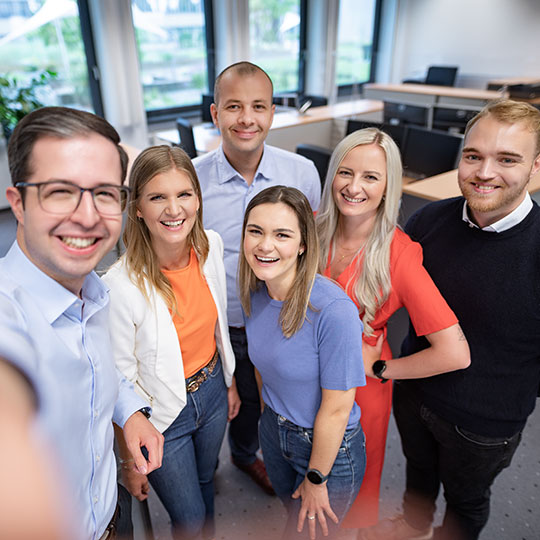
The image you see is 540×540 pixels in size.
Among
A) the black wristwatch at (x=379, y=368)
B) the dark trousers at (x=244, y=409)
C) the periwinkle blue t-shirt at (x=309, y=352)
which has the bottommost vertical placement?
the dark trousers at (x=244, y=409)

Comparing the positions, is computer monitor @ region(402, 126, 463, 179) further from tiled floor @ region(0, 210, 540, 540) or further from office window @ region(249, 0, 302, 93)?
office window @ region(249, 0, 302, 93)

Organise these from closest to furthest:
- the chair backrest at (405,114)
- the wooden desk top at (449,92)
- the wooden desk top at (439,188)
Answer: the wooden desk top at (439,188)
the chair backrest at (405,114)
the wooden desk top at (449,92)

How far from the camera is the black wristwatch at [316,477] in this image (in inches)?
47.1

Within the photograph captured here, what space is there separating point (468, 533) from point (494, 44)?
950 cm

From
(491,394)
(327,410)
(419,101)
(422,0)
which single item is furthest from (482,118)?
(422,0)

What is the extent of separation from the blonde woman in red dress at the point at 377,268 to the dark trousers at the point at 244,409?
51 cm

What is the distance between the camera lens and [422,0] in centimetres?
896

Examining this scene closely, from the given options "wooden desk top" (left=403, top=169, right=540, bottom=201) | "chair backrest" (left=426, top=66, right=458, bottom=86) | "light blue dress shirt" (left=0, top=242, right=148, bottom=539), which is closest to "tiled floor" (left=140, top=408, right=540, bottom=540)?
"light blue dress shirt" (left=0, top=242, right=148, bottom=539)

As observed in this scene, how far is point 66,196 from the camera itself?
73 centimetres

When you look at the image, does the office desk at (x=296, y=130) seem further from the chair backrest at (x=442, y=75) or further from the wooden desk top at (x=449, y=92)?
the chair backrest at (x=442, y=75)

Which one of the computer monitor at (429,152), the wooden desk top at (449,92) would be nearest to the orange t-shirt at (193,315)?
the computer monitor at (429,152)

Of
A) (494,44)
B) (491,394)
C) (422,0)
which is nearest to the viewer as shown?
(491,394)

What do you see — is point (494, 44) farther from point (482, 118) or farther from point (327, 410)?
point (327, 410)

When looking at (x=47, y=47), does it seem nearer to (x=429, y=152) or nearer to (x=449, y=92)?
(x=429, y=152)
